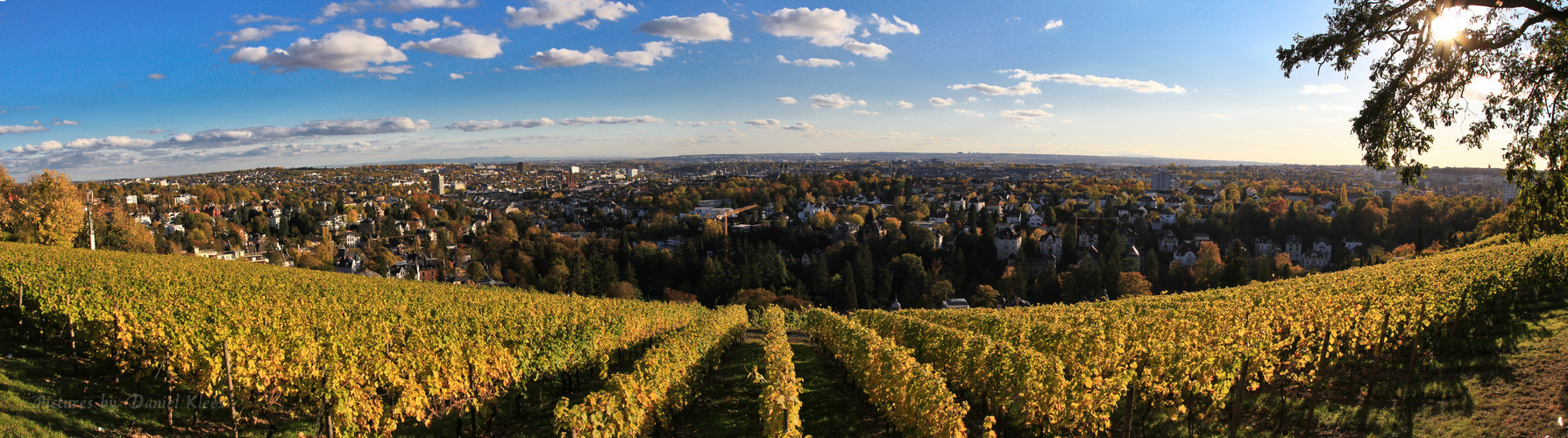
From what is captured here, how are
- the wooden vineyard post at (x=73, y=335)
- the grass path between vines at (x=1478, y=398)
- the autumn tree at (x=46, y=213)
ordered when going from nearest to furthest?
the grass path between vines at (x=1478, y=398)
the wooden vineyard post at (x=73, y=335)
the autumn tree at (x=46, y=213)

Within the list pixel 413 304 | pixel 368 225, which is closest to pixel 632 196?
pixel 368 225

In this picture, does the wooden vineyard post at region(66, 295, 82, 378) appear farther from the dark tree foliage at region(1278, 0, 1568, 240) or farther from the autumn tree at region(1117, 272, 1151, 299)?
the autumn tree at region(1117, 272, 1151, 299)

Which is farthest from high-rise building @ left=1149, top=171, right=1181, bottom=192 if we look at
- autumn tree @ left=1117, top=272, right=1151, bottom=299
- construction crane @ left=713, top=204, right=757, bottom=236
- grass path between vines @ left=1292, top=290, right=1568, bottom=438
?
grass path between vines @ left=1292, top=290, right=1568, bottom=438

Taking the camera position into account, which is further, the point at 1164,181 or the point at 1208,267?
the point at 1164,181

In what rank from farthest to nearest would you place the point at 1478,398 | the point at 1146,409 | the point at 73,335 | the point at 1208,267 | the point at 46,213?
the point at 1208,267 < the point at 46,213 < the point at 73,335 < the point at 1146,409 < the point at 1478,398

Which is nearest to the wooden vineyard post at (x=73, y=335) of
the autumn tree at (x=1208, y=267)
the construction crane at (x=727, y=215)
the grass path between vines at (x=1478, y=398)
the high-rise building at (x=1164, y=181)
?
the grass path between vines at (x=1478, y=398)

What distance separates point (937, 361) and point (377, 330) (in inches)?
453

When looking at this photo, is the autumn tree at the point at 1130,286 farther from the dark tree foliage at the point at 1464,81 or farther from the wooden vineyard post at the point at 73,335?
the wooden vineyard post at the point at 73,335

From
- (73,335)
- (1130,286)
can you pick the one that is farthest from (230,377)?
(1130,286)

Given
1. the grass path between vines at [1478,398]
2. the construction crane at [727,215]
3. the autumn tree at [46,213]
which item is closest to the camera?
the grass path between vines at [1478,398]

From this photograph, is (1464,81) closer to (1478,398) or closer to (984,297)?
(1478,398)

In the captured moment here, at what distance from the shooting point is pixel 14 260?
1925 cm

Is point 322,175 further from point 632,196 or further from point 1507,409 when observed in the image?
point 1507,409

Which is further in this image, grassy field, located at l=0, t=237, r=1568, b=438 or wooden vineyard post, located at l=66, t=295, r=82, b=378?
wooden vineyard post, located at l=66, t=295, r=82, b=378
